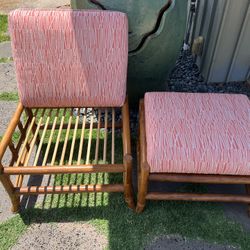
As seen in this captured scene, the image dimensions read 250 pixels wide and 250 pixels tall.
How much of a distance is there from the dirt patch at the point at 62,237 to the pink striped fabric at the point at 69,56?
0.69m

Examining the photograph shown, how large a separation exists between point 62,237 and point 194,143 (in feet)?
2.87

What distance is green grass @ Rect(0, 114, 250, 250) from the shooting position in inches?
58.9

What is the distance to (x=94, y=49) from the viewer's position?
1499mm

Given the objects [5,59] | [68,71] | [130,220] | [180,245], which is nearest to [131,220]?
[130,220]

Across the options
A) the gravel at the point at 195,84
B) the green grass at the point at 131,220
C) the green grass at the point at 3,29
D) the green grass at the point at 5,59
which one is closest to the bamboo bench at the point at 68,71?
the green grass at the point at 131,220

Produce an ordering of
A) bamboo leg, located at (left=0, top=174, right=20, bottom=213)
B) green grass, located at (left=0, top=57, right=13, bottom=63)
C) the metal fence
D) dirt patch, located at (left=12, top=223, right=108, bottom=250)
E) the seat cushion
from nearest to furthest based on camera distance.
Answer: the seat cushion → bamboo leg, located at (left=0, top=174, right=20, bottom=213) → dirt patch, located at (left=12, top=223, right=108, bottom=250) → the metal fence → green grass, located at (left=0, top=57, right=13, bottom=63)

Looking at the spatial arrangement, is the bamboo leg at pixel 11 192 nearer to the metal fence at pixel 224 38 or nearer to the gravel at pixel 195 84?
the gravel at pixel 195 84

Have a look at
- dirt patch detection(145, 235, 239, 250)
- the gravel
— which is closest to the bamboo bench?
dirt patch detection(145, 235, 239, 250)

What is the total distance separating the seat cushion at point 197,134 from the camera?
4.16 ft

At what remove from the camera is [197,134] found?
4.43 ft

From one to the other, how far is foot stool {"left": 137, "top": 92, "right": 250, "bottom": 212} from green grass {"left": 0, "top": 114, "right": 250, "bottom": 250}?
0.11 m

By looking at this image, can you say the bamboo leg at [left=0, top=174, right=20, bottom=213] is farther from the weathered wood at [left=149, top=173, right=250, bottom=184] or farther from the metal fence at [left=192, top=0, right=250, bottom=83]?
the metal fence at [left=192, top=0, right=250, bottom=83]

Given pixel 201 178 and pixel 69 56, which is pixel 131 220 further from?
pixel 69 56

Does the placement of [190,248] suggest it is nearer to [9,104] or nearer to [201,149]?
[201,149]
